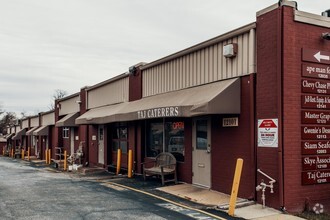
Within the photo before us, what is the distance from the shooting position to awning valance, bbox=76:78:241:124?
10.3 m

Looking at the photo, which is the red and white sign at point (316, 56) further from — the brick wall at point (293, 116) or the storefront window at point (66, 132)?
the storefront window at point (66, 132)

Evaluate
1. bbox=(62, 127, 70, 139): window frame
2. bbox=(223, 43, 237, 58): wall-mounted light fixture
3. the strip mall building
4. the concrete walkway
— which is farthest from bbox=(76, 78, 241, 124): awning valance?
bbox=(62, 127, 70, 139): window frame

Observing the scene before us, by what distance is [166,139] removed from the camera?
14.7 m

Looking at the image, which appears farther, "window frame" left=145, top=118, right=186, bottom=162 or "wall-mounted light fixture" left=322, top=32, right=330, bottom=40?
"window frame" left=145, top=118, right=186, bottom=162

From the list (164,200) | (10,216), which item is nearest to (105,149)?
(164,200)

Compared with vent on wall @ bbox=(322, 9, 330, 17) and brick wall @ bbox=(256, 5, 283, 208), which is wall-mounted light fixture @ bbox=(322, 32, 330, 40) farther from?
brick wall @ bbox=(256, 5, 283, 208)

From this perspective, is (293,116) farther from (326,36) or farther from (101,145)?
(101,145)

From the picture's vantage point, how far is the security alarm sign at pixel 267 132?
→ 9219mm

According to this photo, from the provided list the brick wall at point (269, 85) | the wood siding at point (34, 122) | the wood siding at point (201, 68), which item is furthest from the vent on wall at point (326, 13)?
the wood siding at point (34, 122)

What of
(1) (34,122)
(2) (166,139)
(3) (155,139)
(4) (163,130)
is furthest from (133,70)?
(1) (34,122)

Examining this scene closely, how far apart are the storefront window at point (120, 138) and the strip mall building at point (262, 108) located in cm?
486

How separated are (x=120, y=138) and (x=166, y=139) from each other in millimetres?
4715

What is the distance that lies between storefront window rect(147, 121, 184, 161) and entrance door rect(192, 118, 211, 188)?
1.01 metres

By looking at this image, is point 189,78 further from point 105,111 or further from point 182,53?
point 105,111
